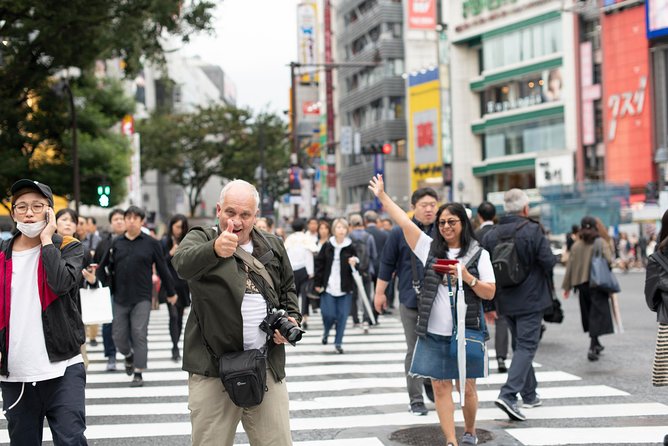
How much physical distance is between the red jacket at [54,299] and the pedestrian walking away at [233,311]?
69 cm

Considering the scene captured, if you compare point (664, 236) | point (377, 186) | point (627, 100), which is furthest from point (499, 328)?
point (627, 100)

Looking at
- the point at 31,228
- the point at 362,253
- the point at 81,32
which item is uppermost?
the point at 81,32

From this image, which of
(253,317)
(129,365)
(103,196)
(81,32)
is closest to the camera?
(253,317)

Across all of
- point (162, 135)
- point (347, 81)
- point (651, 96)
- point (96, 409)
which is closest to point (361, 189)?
point (347, 81)

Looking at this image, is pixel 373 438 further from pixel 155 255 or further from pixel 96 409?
pixel 155 255

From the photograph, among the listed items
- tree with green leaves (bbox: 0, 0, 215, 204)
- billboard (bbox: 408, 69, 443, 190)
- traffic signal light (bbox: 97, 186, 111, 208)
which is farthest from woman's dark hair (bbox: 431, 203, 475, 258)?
billboard (bbox: 408, 69, 443, 190)

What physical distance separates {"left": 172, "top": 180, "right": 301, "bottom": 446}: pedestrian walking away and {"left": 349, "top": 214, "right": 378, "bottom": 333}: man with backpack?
1085cm

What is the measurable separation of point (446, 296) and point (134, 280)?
15.1 ft

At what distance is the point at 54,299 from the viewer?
479 cm

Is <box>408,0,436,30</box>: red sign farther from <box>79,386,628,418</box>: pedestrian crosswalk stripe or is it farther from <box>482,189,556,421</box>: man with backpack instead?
<box>482,189,556,421</box>: man with backpack

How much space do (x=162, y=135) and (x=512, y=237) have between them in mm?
48295

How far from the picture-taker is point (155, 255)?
405 inches

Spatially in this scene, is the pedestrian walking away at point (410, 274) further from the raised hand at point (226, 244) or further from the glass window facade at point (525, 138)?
the glass window facade at point (525, 138)

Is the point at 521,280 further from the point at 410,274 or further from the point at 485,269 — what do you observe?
the point at 485,269
